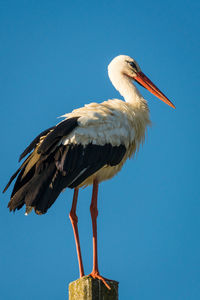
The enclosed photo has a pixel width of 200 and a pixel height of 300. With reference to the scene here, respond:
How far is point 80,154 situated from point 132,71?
89.0 inches

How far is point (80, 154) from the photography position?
7.14m

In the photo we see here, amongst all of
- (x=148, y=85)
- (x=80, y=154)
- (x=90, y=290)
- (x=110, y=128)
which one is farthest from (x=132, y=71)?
(x=90, y=290)

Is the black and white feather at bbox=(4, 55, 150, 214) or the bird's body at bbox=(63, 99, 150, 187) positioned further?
the bird's body at bbox=(63, 99, 150, 187)

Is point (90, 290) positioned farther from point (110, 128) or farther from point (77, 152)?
point (110, 128)

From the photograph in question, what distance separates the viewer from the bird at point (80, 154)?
669cm

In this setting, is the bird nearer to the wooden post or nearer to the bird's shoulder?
the bird's shoulder

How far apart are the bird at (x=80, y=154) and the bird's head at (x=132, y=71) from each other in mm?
753

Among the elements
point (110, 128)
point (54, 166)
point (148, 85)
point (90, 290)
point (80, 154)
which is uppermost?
point (148, 85)

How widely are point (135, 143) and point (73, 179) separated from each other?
131 cm

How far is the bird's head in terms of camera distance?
8727mm

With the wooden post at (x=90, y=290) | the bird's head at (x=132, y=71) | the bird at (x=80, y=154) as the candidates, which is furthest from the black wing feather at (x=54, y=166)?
the bird's head at (x=132, y=71)

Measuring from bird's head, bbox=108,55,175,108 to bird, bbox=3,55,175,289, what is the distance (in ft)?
2.47

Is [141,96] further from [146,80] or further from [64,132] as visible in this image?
[64,132]

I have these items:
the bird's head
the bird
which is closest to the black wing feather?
the bird
